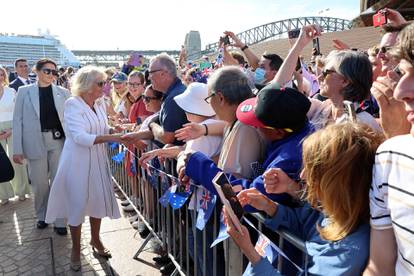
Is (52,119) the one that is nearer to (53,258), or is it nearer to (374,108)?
(53,258)

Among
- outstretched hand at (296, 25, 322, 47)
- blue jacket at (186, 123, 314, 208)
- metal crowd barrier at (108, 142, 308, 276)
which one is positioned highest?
outstretched hand at (296, 25, 322, 47)

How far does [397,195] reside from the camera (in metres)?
0.98

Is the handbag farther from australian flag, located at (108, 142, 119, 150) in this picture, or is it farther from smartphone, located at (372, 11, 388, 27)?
smartphone, located at (372, 11, 388, 27)

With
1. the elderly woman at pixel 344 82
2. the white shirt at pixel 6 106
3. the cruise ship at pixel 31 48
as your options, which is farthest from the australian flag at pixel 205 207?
the cruise ship at pixel 31 48

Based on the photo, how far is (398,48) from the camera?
101 centimetres

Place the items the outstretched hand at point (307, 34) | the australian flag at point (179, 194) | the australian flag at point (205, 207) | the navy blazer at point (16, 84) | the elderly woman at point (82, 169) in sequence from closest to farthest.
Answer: the australian flag at point (205, 207) < the australian flag at point (179, 194) < the outstretched hand at point (307, 34) < the elderly woman at point (82, 169) < the navy blazer at point (16, 84)

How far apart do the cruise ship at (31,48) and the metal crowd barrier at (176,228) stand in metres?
86.1

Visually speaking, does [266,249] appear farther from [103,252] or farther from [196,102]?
[103,252]

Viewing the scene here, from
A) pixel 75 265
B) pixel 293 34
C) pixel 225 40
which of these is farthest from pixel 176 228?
pixel 225 40

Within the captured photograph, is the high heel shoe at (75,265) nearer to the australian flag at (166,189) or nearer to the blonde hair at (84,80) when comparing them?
the australian flag at (166,189)

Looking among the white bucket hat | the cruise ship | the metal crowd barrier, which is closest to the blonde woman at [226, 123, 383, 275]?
the metal crowd barrier

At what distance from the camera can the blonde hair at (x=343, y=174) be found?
1.19 metres

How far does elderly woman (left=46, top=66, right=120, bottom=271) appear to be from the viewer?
333 centimetres

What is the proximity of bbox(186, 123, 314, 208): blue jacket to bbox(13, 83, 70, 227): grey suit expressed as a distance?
9.48 feet
